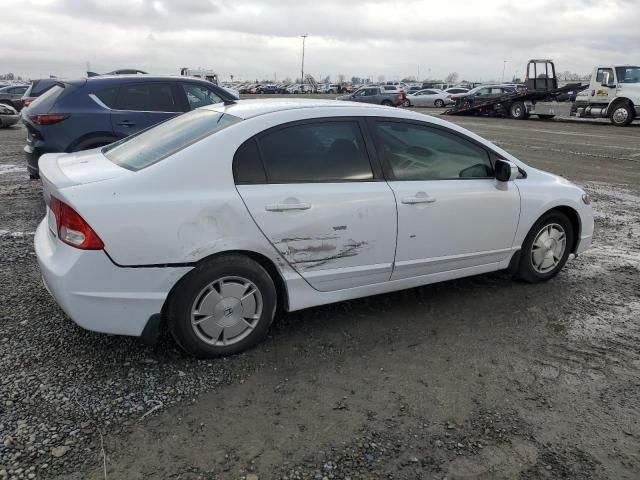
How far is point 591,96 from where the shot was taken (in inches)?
887

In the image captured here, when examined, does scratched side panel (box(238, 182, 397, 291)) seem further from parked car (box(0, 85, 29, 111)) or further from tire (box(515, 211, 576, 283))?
parked car (box(0, 85, 29, 111))

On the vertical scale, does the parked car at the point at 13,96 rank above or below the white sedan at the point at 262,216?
above

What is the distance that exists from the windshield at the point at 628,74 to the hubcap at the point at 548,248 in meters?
20.1

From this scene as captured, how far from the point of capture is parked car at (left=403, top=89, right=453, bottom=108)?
127ft

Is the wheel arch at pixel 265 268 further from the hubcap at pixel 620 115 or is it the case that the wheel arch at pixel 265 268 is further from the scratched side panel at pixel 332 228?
the hubcap at pixel 620 115

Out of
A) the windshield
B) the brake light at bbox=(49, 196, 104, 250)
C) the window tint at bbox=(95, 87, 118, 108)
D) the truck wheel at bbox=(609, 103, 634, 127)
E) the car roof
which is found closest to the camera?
the brake light at bbox=(49, 196, 104, 250)

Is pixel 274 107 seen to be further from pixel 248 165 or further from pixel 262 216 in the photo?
pixel 262 216

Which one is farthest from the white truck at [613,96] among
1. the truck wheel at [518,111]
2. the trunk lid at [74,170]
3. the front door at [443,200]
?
the trunk lid at [74,170]

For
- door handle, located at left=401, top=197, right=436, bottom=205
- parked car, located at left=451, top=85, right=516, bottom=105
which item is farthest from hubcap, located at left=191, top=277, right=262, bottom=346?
parked car, located at left=451, top=85, right=516, bottom=105

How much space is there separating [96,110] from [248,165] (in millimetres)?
4309

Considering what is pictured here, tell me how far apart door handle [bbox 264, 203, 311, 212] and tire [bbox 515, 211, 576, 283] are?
6.96ft

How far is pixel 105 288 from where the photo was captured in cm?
288

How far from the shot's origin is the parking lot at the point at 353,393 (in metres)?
2.46

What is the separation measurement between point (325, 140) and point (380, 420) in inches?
70.1
